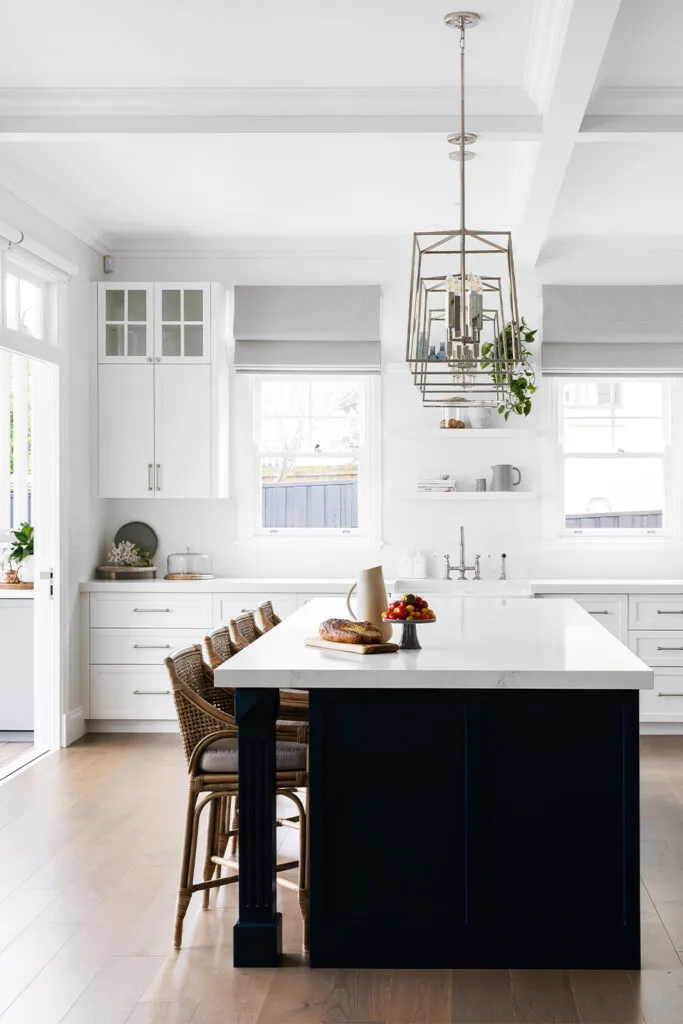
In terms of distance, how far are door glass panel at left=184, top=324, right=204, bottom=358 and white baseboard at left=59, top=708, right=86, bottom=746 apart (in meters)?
2.26

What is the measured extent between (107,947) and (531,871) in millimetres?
1324

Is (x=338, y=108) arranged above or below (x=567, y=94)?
above

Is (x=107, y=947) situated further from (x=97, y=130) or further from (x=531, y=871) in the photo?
(x=97, y=130)

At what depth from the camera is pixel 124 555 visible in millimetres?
6488

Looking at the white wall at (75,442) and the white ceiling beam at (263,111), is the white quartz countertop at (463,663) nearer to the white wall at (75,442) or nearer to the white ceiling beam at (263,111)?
the white ceiling beam at (263,111)

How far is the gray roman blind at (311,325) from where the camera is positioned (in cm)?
659

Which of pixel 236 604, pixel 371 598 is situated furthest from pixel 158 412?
pixel 371 598

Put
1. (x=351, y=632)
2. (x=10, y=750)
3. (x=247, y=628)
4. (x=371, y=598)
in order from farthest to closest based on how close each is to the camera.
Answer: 1. (x=10, y=750)
2. (x=247, y=628)
3. (x=371, y=598)
4. (x=351, y=632)

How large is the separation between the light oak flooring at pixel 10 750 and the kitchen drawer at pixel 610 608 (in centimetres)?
330

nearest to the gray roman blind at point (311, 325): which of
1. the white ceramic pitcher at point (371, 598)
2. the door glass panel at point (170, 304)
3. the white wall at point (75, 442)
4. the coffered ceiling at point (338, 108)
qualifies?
the door glass panel at point (170, 304)

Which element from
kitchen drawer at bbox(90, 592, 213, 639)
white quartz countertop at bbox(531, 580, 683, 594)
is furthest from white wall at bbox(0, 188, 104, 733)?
white quartz countertop at bbox(531, 580, 683, 594)

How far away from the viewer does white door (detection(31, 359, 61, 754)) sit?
19.0 feet

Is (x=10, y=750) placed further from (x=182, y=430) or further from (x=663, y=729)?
(x=663, y=729)

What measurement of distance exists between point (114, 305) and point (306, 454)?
1540 millimetres
